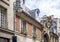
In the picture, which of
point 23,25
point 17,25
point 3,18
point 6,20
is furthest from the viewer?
point 23,25

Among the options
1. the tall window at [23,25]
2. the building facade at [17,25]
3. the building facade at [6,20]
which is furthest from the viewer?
the tall window at [23,25]

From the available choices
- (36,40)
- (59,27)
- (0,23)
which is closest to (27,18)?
(36,40)

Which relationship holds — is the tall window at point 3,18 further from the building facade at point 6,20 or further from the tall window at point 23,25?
the tall window at point 23,25

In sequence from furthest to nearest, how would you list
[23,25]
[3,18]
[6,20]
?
[23,25] → [6,20] → [3,18]

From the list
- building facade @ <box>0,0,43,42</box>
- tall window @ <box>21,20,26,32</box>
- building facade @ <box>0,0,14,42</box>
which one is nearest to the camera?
building facade @ <box>0,0,14,42</box>

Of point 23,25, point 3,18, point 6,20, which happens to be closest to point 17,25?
point 23,25

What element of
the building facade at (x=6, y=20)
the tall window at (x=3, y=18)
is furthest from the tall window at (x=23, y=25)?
the tall window at (x=3, y=18)

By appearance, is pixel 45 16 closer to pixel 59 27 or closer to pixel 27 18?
pixel 27 18

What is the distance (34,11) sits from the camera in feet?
110

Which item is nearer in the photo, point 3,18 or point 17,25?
point 3,18

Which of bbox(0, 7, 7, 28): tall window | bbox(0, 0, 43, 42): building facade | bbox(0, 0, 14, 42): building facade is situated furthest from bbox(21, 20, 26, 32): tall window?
bbox(0, 7, 7, 28): tall window

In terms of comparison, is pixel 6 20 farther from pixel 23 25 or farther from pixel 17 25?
pixel 23 25

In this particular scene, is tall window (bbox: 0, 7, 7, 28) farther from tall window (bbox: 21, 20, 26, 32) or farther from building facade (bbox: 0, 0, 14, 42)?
tall window (bbox: 21, 20, 26, 32)

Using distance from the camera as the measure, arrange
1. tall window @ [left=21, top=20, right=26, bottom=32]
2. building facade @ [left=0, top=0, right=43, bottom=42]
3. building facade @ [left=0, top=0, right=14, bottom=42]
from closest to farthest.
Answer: building facade @ [left=0, top=0, right=14, bottom=42]
building facade @ [left=0, top=0, right=43, bottom=42]
tall window @ [left=21, top=20, right=26, bottom=32]
